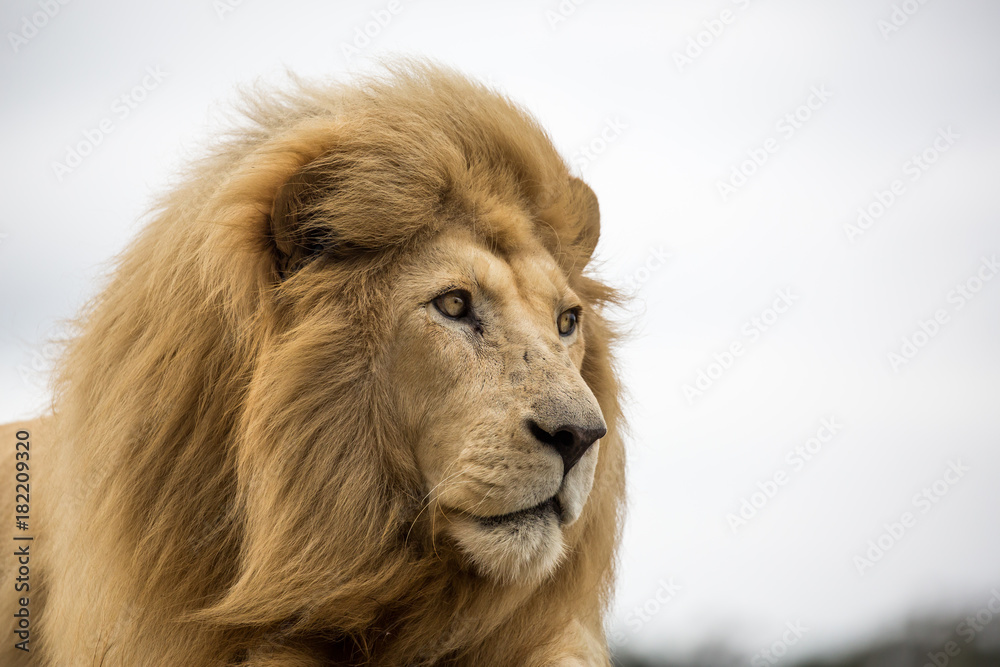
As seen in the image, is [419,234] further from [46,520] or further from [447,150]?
[46,520]

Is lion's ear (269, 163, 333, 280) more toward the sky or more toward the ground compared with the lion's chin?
more toward the sky

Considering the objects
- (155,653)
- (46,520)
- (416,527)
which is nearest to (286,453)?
(416,527)

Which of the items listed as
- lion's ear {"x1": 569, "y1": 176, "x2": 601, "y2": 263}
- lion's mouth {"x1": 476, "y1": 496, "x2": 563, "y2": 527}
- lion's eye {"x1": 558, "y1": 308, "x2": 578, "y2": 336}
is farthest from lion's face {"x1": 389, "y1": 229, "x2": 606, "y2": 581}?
lion's ear {"x1": 569, "y1": 176, "x2": 601, "y2": 263}

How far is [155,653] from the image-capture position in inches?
98.9

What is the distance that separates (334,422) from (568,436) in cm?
64

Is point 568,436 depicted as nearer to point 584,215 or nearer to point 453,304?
point 453,304

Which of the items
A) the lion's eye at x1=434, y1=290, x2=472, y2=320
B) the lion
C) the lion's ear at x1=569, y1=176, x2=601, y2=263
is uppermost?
the lion's ear at x1=569, y1=176, x2=601, y2=263

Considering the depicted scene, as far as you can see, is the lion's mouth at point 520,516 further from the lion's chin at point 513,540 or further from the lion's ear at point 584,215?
the lion's ear at point 584,215

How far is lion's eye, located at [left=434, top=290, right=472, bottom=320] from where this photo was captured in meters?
2.51

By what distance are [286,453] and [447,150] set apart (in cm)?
100

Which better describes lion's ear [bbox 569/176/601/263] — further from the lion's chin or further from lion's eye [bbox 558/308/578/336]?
the lion's chin

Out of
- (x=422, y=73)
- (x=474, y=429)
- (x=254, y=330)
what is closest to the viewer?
(x=474, y=429)

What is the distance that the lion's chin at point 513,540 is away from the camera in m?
2.39

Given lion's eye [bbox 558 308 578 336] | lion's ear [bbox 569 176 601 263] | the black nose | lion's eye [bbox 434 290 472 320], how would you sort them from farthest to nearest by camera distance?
lion's ear [bbox 569 176 601 263]
lion's eye [bbox 558 308 578 336]
lion's eye [bbox 434 290 472 320]
the black nose
